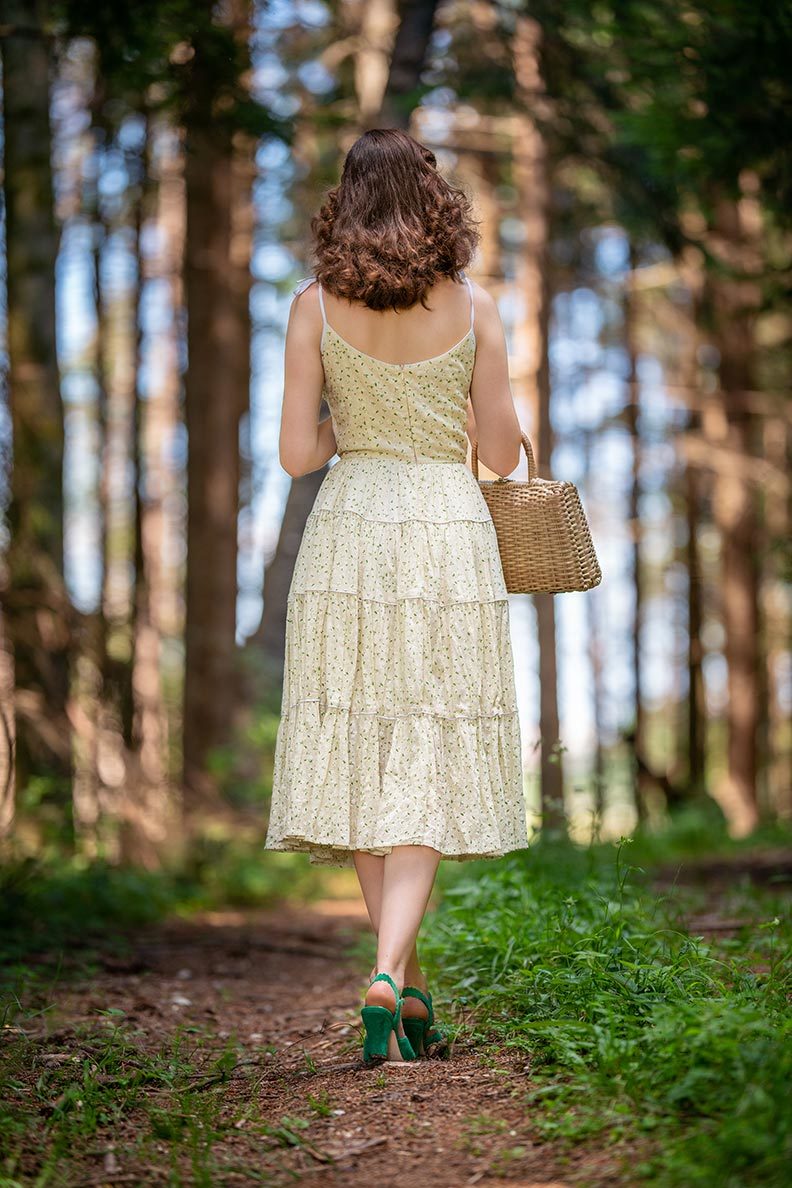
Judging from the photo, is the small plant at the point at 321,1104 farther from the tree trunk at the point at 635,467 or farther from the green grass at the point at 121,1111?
→ the tree trunk at the point at 635,467

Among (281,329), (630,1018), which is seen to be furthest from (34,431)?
(281,329)

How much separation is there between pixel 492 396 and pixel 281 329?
41.7 ft

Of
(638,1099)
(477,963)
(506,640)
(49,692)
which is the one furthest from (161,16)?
(638,1099)

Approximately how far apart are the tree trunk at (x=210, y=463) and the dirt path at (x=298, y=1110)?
6.50m

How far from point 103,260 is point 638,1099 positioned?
1400 cm

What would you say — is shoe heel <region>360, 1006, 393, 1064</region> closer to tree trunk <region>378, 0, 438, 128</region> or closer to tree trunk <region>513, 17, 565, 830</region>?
tree trunk <region>378, 0, 438, 128</region>

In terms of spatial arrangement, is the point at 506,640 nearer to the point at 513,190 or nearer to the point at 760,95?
the point at 760,95

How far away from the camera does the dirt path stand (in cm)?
249

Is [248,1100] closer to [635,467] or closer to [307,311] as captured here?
[307,311]

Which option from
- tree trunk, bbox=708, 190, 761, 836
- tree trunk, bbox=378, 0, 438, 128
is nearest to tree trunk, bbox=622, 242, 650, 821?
tree trunk, bbox=708, 190, 761, 836

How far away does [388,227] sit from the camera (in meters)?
3.29

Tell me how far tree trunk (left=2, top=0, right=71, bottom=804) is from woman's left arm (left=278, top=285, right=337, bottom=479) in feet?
13.0

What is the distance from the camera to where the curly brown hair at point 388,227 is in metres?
3.28

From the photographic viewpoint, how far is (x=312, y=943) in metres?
6.41
